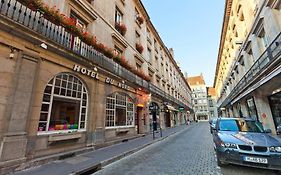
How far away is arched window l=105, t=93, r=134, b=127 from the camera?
1048 cm

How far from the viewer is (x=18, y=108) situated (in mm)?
5207

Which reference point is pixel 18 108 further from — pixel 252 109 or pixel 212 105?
pixel 212 105

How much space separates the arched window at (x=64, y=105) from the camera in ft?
21.2

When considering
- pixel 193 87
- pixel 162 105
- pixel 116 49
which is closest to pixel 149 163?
pixel 116 49

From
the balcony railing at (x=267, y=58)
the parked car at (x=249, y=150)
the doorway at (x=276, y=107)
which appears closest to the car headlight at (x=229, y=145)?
the parked car at (x=249, y=150)

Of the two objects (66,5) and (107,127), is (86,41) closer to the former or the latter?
(66,5)

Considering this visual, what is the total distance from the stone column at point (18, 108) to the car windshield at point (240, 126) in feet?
24.5

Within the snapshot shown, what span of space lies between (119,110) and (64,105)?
489cm

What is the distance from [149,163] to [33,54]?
623 cm

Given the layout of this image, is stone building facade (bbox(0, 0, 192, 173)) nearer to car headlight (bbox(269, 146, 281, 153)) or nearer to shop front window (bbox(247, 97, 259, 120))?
car headlight (bbox(269, 146, 281, 153))

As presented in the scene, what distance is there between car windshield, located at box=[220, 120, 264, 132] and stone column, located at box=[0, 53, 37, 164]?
7.46 metres

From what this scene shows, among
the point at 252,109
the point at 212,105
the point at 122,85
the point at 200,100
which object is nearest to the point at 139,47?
the point at 122,85

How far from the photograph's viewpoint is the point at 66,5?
8.34 metres

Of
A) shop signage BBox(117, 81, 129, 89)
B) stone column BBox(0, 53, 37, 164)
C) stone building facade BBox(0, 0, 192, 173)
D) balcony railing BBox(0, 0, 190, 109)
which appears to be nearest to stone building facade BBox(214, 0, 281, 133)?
shop signage BBox(117, 81, 129, 89)
